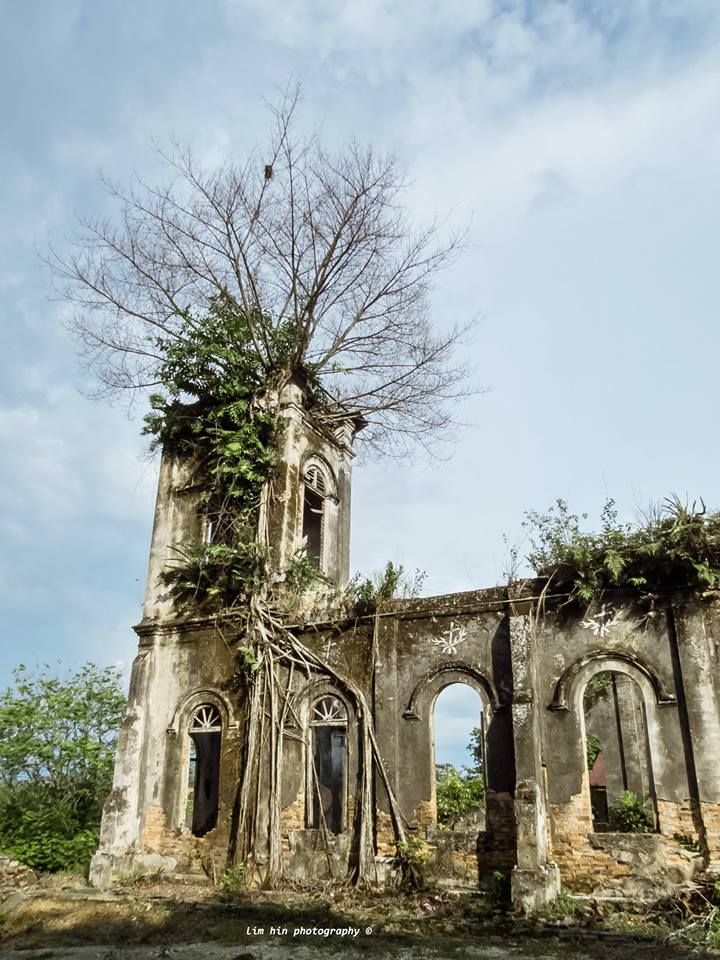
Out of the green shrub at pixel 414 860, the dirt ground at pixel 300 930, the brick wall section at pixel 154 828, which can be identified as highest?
the brick wall section at pixel 154 828

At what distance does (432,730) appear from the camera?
1183 cm

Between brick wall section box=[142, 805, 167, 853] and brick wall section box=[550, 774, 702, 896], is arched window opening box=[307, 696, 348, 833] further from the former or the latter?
brick wall section box=[550, 774, 702, 896]

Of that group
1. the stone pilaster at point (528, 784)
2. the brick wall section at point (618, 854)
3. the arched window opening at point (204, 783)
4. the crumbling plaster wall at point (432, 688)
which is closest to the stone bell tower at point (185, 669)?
the arched window opening at point (204, 783)

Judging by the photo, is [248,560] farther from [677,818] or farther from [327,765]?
[677,818]

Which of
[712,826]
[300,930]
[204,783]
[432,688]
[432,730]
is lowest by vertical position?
[300,930]

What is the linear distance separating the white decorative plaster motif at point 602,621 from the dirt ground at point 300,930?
3.57m

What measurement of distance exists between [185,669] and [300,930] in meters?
5.58

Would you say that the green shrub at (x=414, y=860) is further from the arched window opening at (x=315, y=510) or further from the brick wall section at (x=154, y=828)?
the arched window opening at (x=315, y=510)

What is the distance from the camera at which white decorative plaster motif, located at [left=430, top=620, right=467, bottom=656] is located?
12.0 m

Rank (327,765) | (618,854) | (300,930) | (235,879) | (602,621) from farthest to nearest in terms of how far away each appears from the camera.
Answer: (327,765), (235,879), (602,621), (618,854), (300,930)

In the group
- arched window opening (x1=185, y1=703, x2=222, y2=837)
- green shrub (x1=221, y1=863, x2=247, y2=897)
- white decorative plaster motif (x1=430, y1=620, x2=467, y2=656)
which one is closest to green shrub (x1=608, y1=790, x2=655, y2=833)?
white decorative plaster motif (x1=430, y1=620, x2=467, y2=656)

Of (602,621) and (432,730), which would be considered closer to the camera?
(602,621)

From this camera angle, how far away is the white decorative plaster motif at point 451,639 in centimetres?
1202

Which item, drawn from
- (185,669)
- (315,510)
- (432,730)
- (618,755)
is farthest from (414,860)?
(618,755)
